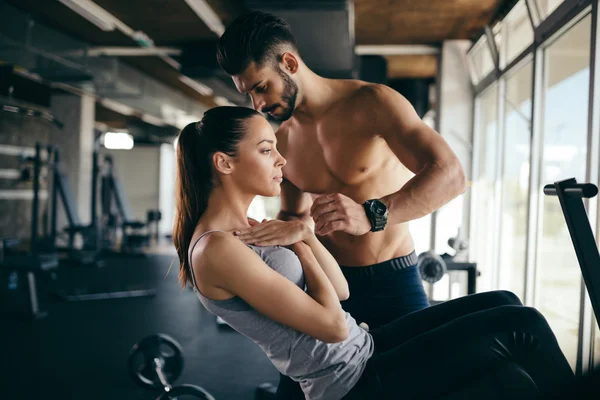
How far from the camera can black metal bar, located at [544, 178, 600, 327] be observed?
973 mm

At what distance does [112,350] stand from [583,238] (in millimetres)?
3108

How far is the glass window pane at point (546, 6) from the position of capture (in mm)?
3064

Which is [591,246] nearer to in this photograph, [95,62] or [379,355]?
[379,355]

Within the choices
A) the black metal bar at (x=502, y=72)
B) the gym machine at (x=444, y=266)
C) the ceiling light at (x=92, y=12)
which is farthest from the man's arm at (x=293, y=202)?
the ceiling light at (x=92, y=12)

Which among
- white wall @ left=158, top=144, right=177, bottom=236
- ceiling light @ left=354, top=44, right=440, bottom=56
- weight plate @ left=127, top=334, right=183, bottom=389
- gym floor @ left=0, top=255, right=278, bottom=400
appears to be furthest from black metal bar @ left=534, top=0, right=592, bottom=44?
white wall @ left=158, top=144, right=177, bottom=236

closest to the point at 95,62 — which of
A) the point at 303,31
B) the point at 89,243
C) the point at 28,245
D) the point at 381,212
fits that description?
the point at 89,243

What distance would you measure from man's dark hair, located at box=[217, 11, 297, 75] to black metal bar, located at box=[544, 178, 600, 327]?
0.83m

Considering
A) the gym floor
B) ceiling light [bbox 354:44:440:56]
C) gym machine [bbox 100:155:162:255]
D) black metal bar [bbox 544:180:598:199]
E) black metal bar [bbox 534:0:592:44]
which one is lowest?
the gym floor

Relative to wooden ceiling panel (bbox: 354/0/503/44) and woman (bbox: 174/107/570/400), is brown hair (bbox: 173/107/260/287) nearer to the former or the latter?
woman (bbox: 174/107/570/400)

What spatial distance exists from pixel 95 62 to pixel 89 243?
237cm

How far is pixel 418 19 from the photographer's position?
4.91 metres

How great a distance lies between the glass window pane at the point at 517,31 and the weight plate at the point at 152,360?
134 inches

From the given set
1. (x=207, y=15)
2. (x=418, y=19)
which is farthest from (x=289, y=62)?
(x=418, y=19)

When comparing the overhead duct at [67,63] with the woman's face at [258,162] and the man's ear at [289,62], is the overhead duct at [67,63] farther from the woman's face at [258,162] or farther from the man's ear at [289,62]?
the woman's face at [258,162]
